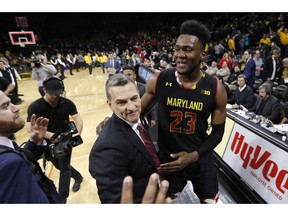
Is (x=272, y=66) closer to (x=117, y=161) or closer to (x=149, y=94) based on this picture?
(x=149, y=94)

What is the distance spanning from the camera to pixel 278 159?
86.5 inches

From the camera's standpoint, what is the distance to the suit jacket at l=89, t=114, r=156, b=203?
1.19m

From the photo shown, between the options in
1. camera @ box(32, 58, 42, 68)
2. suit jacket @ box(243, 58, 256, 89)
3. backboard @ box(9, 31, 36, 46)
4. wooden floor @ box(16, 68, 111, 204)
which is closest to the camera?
wooden floor @ box(16, 68, 111, 204)

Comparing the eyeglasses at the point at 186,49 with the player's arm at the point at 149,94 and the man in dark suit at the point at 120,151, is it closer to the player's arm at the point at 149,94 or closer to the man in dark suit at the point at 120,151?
the player's arm at the point at 149,94

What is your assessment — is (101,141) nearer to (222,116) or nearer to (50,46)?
(222,116)

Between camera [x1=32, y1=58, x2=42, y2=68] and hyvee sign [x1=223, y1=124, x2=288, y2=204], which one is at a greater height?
camera [x1=32, y1=58, x2=42, y2=68]

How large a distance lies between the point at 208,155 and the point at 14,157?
1467mm

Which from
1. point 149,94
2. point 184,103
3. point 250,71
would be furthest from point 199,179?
point 250,71

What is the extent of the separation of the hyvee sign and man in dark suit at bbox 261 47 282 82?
431cm

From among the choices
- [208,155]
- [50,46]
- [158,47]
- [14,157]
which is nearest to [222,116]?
[208,155]

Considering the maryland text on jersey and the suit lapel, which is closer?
the suit lapel

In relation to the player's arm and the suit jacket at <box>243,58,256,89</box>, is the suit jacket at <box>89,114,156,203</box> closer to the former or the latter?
the player's arm

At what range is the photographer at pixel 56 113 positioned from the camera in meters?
2.57

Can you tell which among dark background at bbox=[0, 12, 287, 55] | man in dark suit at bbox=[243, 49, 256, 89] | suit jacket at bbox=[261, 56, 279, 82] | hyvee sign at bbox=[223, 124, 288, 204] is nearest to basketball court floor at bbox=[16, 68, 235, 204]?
hyvee sign at bbox=[223, 124, 288, 204]
